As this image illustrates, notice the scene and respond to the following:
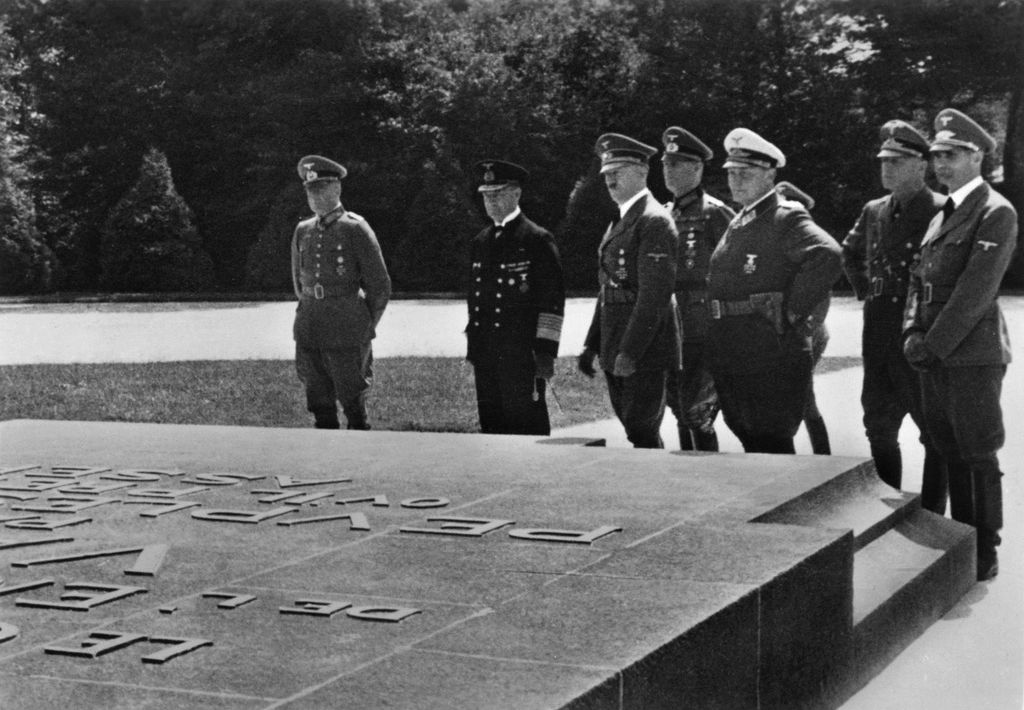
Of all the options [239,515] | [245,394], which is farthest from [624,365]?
[245,394]

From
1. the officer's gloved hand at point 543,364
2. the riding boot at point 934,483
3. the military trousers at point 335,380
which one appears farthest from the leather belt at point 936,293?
the military trousers at point 335,380

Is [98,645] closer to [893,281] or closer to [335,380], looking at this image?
[893,281]

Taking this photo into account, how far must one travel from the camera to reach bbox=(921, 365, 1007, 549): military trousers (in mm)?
5105

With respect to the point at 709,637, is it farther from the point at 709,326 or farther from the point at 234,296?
the point at 234,296

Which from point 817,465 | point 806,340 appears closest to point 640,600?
point 817,465

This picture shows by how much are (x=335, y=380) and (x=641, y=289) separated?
7.75 ft

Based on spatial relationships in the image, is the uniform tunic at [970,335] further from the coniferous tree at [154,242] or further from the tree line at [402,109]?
the coniferous tree at [154,242]

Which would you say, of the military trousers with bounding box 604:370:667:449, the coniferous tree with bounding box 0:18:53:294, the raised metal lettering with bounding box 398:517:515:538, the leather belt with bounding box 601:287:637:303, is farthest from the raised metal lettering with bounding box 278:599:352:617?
the coniferous tree with bounding box 0:18:53:294

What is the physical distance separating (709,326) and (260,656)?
3.56 meters

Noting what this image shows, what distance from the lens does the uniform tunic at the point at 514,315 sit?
6.75 metres

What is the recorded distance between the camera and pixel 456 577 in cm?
358

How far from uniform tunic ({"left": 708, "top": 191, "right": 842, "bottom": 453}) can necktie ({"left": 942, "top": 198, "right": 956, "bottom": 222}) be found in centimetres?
55

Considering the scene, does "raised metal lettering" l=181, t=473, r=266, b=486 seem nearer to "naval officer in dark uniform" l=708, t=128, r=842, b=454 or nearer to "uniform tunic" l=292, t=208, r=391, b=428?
"naval officer in dark uniform" l=708, t=128, r=842, b=454

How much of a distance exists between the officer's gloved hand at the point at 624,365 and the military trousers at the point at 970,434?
1274mm
